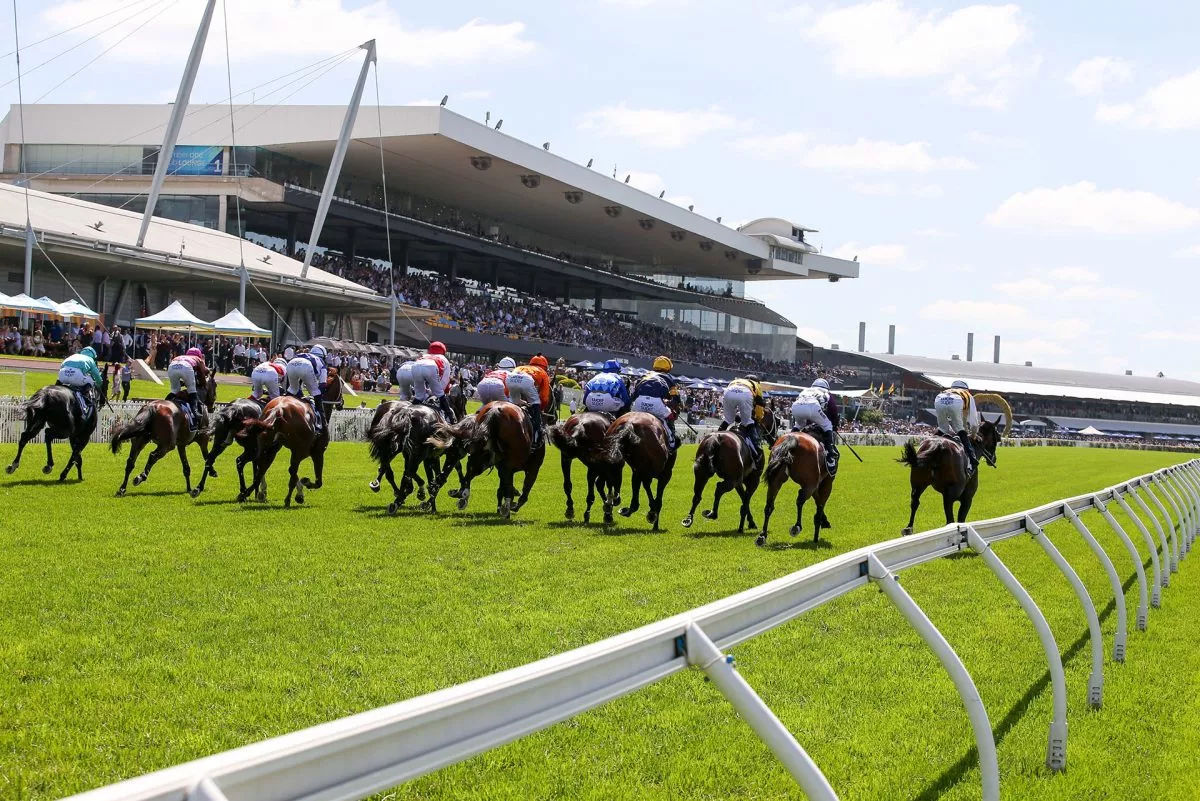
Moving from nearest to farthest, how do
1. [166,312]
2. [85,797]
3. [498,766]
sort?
[85,797] → [498,766] → [166,312]

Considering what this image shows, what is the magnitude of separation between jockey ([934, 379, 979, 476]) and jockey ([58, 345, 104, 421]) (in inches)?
417

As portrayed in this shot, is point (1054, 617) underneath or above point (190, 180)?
underneath

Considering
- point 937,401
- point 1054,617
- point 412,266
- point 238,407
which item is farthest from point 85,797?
point 412,266

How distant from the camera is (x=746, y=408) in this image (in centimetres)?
1345

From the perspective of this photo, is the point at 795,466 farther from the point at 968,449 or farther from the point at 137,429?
the point at 137,429

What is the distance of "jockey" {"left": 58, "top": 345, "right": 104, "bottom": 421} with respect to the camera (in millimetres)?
14852

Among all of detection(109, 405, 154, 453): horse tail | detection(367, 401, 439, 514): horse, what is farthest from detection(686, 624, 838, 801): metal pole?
A: detection(109, 405, 154, 453): horse tail

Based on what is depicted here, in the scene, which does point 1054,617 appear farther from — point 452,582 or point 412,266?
point 412,266

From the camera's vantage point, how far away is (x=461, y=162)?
51156 millimetres

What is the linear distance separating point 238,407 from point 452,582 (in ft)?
22.7

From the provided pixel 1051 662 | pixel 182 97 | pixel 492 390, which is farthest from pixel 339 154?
pixel 1051 662

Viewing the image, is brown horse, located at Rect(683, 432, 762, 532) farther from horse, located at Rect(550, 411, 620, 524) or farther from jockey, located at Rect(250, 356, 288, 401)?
jockey, located at Rect(250, 356, 288, 401)

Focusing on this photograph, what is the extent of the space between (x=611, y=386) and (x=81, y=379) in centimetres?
687

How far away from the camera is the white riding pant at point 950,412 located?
42.9ft
